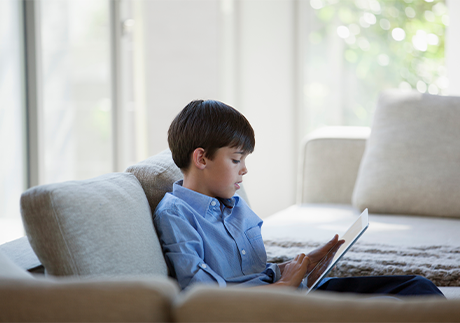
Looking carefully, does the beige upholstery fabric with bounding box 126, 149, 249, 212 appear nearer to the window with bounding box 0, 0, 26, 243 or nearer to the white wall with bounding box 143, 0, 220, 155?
the window with bounding box 0, 0, 26, 243

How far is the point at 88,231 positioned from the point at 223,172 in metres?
0.37

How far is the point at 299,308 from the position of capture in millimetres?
437

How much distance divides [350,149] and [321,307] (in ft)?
5.98

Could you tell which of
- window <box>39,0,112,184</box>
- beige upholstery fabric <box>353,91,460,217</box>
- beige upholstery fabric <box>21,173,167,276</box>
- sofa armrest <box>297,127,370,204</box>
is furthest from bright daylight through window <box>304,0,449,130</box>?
beige upholstery fabric <box>21,173,167,276</box>

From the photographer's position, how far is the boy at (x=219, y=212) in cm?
95

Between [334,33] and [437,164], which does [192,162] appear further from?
[334,33]

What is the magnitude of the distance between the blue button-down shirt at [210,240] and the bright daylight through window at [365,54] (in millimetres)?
2509

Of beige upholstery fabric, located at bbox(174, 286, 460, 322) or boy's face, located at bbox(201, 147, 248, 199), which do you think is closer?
beige upholstery fabric, located at bbox(174, 286, 460, 322)

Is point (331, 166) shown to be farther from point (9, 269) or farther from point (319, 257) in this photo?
point (9, 269)

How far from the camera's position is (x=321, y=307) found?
0.44m

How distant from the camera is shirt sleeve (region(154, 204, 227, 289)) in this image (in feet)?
2.86

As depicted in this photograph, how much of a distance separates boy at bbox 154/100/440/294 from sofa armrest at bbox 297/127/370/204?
1.14 meters

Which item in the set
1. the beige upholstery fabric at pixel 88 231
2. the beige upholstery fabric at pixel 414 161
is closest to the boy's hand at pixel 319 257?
the beige upholstery fabric at pixel 88 231

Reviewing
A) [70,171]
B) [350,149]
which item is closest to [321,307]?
[350,149]
